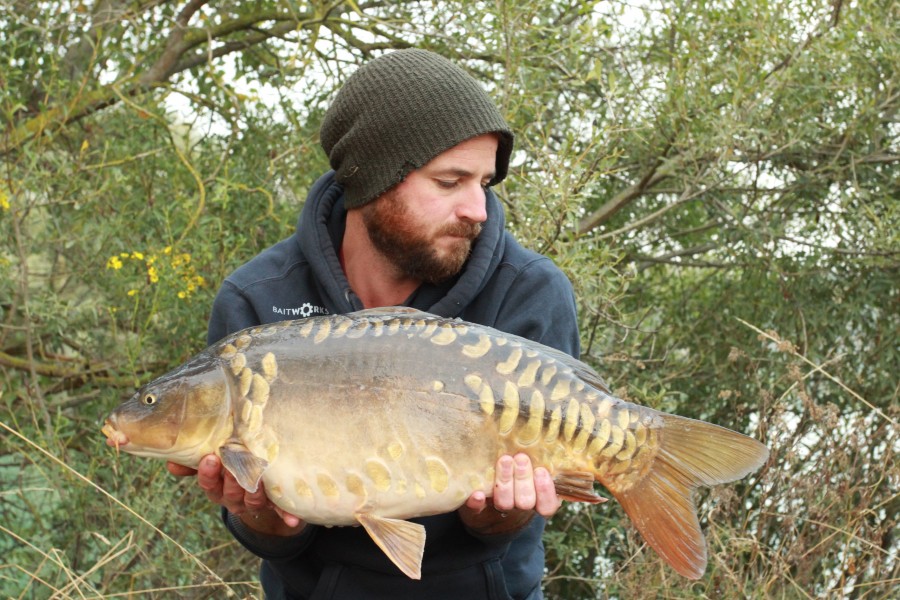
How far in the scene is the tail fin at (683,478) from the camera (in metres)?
1.80

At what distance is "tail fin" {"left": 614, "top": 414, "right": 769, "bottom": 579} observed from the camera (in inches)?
70.7

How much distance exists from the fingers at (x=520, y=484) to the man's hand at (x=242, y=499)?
0.32 m

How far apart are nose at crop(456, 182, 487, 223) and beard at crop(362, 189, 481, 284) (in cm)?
2

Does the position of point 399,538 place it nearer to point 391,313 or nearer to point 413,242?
point 391,313

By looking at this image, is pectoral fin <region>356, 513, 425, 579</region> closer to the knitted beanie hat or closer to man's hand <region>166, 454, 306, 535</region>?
man's hand <region>166, 454, 306, 535</region>

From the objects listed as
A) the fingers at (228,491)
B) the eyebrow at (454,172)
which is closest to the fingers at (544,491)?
the fingers at (228,491)

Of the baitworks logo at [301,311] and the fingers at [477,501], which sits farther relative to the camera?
the baitworks logo at [301,311]

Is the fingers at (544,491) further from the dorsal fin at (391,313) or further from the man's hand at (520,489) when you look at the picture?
the dorsal fin at (391,313)

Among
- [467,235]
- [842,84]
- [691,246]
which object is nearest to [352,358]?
[467,235]

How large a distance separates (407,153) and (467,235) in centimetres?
19

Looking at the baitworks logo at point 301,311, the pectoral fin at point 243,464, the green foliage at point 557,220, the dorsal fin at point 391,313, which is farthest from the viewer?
the green foliage at point 557,220

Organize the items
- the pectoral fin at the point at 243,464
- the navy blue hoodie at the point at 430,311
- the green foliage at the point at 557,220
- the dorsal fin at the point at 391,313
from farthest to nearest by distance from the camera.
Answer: the green foliage at the point at 557,220 < the navy blue hoodie at the point at 430,311 < the dorsal fin at the point at 391,313 < the pectoral fin at the point at 243,464

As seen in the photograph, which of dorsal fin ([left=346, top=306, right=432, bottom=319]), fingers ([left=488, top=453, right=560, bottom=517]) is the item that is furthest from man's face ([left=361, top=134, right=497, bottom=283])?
fingers ([left=488, top=453, right=560, bottom=517])

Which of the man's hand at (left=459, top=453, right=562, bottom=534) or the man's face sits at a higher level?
the man's face
